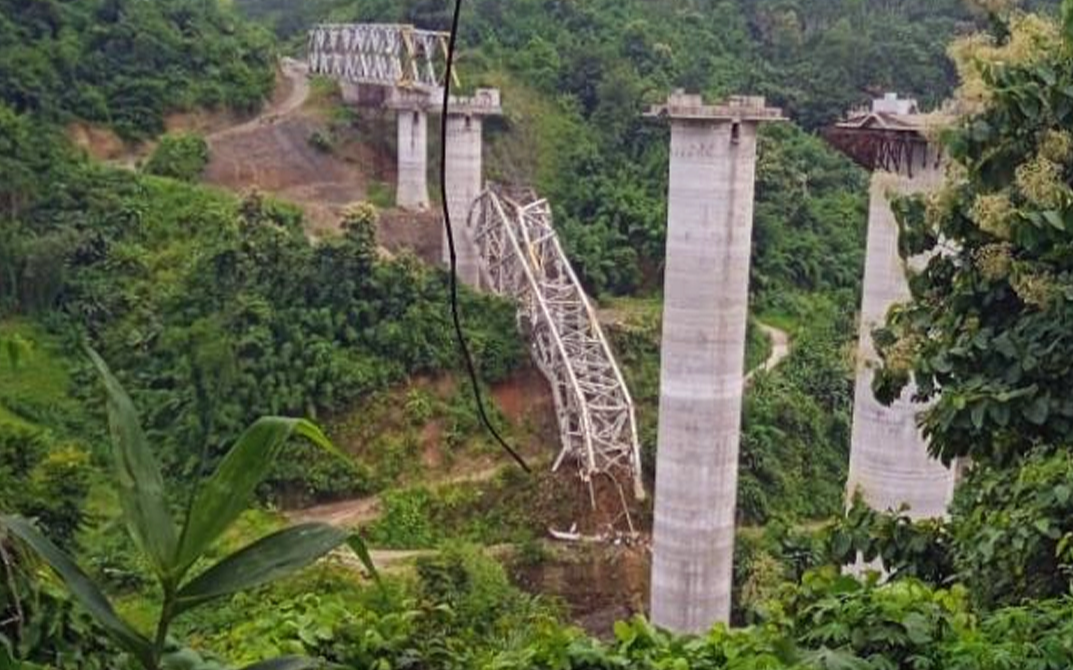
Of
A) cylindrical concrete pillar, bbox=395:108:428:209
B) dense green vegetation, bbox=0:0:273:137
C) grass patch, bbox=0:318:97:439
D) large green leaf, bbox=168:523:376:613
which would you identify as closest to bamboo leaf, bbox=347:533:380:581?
large green leaf, bbox=168:523:376:613

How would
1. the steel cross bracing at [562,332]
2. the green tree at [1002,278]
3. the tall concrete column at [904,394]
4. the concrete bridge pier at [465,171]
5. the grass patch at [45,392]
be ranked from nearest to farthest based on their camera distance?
the green tree at [1002,278]
the tall concrete column at [904,394]
the grass patch at [45,392]
the steel cross bracing at [562,332]
the concrete bridge pier at [465,171]

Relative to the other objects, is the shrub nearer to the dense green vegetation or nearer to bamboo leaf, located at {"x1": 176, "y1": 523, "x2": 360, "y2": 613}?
the dense green vegetation

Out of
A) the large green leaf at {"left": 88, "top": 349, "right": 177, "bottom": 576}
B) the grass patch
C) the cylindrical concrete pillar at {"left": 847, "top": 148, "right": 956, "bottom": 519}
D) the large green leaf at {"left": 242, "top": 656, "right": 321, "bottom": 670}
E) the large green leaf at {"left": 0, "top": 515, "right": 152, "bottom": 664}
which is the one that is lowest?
the grass patch

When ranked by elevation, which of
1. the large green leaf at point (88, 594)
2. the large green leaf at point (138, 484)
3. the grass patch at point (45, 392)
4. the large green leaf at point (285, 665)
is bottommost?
the grass patch at point (45, 392)

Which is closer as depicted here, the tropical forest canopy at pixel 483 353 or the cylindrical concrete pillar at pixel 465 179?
the tropical forest canopy at pixel 483 353

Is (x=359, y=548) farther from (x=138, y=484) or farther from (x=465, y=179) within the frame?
(x=465, y=179)

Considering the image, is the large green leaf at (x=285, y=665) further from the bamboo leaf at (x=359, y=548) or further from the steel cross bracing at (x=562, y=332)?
the steel cross bracing at (x=562, y=332)

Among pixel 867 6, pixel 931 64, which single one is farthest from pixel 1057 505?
pixel 867 6

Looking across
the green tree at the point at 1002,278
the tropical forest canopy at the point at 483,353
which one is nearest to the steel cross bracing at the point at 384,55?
the tropical forest canopy at the point at 483,353
